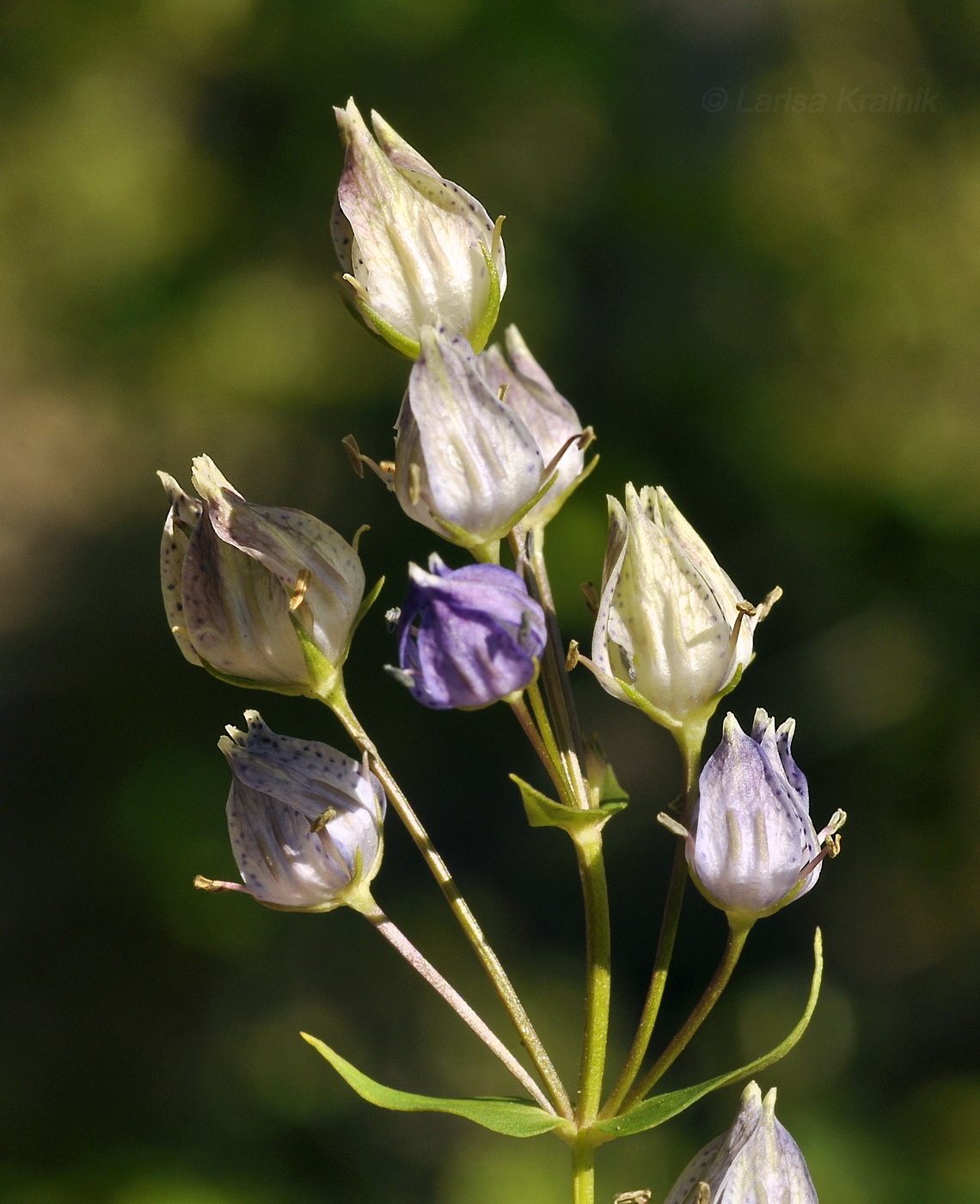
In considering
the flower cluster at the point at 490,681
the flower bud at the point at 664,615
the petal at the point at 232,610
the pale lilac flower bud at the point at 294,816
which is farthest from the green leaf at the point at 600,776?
the petal at the point at 232,610

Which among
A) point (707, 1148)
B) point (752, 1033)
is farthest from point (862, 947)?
point (707, 1148)

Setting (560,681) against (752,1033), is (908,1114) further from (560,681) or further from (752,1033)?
(560,681)

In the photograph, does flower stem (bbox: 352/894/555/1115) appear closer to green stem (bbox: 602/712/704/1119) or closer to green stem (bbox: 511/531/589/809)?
green stem (bbox: 602/712/704/1119)

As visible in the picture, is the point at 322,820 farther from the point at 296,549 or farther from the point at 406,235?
the point at 406,235

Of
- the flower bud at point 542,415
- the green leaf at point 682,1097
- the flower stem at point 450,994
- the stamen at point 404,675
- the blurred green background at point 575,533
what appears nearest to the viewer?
the stamen at point 404,675

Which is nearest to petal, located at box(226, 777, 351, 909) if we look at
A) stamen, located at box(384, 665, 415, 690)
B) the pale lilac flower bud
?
the pale lilac flower bud

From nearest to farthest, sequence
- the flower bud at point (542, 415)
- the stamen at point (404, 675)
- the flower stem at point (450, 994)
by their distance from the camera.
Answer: the stamen at point (404, 675) < the flower stem at point (450, 994) < the flower bud at point (542, 415)

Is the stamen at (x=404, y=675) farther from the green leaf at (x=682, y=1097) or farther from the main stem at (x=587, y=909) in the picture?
the green leaf at (x=682, y=1097)

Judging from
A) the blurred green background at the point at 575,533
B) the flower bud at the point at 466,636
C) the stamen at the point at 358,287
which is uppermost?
the stamen at the point at 358,287
